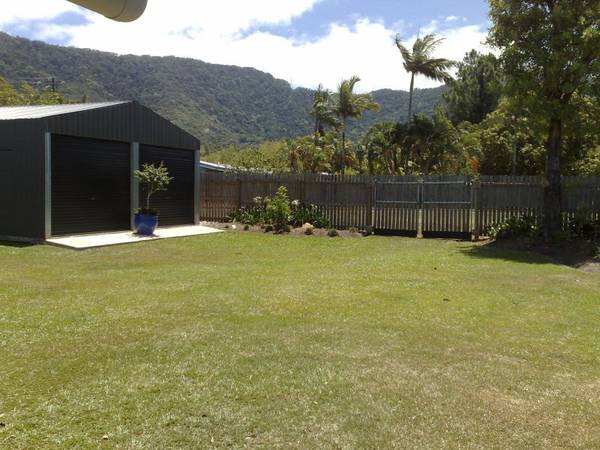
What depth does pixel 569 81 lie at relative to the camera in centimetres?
1327

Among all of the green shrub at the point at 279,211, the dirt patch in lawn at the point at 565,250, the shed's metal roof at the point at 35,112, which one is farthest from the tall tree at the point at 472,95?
the shed's metal roof at the point at 35,112

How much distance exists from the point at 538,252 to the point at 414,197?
4.93 meters

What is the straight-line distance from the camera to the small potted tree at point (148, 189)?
15648 mm

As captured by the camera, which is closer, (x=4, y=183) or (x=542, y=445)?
(x=542, y=445)

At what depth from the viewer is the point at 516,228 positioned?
15.2 meters

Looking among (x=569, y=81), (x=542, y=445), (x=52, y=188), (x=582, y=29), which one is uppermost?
(x=582, y=29)

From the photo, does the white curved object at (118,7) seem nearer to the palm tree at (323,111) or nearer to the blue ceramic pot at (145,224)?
the blue ceramic pot at (145,224)

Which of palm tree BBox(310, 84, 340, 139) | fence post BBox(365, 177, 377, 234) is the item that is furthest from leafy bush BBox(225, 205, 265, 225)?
palm tree BBox(310, 84, 340, 139)

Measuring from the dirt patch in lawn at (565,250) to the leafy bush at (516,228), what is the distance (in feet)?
1.57

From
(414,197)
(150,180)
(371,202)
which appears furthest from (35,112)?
(414,197)

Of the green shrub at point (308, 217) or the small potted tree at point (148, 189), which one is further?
the green shrub at point (308, 217)

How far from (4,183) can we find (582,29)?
14.9m

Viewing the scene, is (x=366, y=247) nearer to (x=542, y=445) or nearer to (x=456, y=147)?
(x=542, y=445)

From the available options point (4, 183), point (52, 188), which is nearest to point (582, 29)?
point (52, 188)
